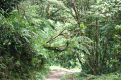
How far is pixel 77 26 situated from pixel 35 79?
333 centimetres

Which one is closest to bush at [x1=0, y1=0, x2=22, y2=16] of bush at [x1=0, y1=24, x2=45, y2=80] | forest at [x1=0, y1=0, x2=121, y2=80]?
forest at [x1=0, y1=0, x2=121, y2=80]

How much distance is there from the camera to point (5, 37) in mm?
9039

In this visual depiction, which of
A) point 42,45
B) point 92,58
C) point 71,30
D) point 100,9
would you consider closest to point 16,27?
point 42,45

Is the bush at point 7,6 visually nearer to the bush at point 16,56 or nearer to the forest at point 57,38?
the forest at point 57,38

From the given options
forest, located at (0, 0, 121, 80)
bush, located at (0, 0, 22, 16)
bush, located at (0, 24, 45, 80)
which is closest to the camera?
bush, located at (0, 24, 45, 80)

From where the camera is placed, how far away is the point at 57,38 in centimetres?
1130

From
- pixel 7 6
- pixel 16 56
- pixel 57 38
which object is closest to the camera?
pixel 7 6

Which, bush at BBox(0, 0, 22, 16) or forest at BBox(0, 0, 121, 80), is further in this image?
forest at BBox(0, 0, 121, 80)

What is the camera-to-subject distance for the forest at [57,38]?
947 centimetres

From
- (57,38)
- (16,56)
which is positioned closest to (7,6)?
(16,56)

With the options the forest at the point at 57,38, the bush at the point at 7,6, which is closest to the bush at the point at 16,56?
the forest at the point at 57,38

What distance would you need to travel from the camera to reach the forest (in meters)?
9.47

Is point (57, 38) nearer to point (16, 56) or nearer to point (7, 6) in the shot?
point (16, 56)

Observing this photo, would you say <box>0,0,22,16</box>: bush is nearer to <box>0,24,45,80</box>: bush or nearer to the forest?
the forest
